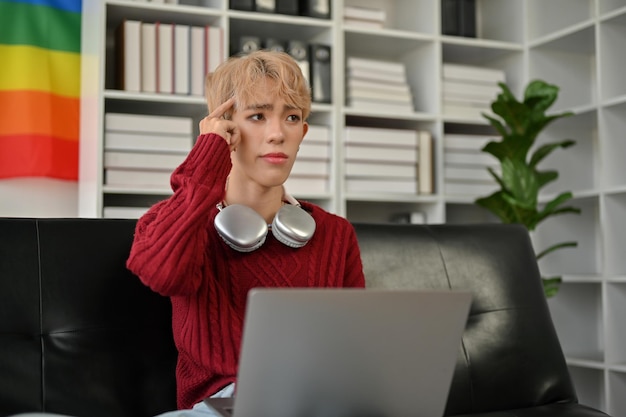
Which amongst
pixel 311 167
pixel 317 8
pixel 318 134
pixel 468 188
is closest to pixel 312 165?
pixel 311 167

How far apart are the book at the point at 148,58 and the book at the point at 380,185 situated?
882 millimetres

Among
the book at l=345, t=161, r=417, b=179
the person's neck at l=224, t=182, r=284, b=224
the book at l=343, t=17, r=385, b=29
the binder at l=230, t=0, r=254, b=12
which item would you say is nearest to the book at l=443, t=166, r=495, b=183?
the book at l=345, t=161, r=417, b=179

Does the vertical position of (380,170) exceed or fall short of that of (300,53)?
it falls short

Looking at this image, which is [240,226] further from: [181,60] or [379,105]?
[379,105]

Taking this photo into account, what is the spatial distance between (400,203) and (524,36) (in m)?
0.95

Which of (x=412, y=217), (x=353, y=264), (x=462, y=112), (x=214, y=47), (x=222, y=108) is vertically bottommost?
(x=353, y=264)

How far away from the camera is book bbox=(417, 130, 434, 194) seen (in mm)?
3469

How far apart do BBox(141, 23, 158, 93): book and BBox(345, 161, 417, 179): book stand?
853 mm

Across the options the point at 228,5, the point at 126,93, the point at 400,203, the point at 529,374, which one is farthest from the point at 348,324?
the point at 400,203

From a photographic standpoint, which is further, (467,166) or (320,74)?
(467,166)

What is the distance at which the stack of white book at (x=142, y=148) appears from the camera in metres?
2.97

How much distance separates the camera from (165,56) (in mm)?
3088

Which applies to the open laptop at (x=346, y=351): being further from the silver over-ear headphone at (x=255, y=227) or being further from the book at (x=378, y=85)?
the book at (x=378, y=85)

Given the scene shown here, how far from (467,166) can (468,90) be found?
34 cm
